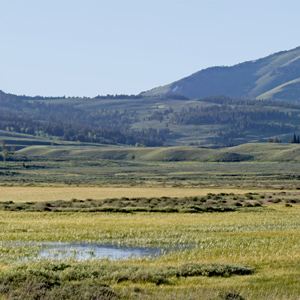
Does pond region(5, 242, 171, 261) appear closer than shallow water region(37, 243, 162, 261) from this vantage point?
Yes

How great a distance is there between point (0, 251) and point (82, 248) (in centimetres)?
411

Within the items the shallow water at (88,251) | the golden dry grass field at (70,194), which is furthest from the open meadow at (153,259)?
the golden dry grass field at (70,194)

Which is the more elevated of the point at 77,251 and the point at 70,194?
the point at 77,251

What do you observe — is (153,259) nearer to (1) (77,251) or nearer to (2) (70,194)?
(1) (77,251)

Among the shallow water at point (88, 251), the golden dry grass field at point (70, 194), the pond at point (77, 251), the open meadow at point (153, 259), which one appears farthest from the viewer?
the golden dry grass field at point (70, 194)

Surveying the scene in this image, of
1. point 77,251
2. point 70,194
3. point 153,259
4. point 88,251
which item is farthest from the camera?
point 70,194

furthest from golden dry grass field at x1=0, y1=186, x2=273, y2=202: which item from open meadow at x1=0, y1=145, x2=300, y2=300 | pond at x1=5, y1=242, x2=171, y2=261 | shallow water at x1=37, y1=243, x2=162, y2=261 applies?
shallow water at x1=37, y1=243, x2=162, y2=261

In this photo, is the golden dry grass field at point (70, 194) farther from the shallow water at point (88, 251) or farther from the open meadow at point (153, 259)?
the shallow water at point (88, 251)

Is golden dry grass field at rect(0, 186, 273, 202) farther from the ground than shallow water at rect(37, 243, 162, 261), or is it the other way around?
shallow water at rect(37, 243, 162, 261)

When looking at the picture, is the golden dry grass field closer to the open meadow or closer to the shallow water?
the open meadow

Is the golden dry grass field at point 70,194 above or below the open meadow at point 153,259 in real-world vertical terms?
below

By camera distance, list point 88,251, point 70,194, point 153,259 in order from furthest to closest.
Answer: point 70,194 → point 88,251 → point 153,259

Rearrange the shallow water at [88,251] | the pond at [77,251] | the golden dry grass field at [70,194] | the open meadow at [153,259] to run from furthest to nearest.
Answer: the golden dry grass field at [70,194] < the shallow water at [88,251] < the pond at [77,251] < the open meadow at [153,259]

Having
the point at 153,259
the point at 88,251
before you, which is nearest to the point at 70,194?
the point at 88,251
